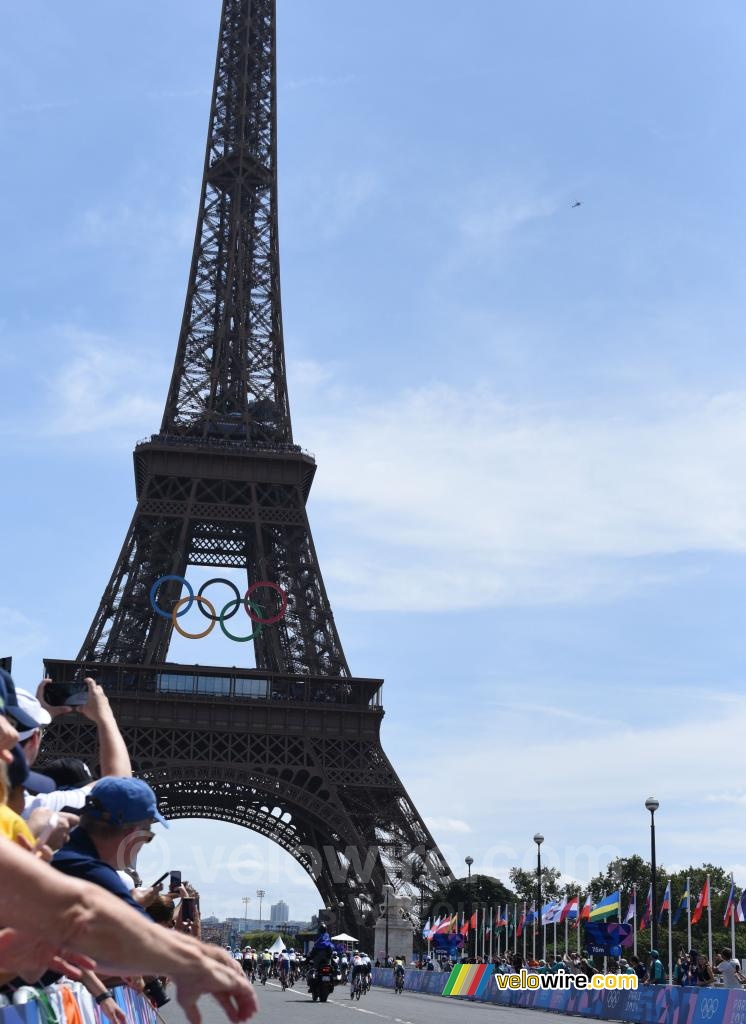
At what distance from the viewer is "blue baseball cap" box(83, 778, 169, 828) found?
4949mm

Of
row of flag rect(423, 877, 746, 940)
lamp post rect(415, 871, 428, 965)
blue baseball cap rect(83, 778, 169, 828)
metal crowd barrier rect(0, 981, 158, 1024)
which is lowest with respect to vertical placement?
metal crowd barrier rect(0, 981, 158, 1024)

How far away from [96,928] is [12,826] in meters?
1.32

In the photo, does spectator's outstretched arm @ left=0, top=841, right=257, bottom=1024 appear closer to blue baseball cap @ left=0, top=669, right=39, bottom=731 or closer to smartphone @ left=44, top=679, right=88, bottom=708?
blue baseball cap @ left=0, top=669, right=39, bottom=731

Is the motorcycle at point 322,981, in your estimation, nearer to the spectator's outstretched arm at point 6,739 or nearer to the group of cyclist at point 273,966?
the group of cyclist at point 273,966

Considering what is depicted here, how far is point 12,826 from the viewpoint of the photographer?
165 inches

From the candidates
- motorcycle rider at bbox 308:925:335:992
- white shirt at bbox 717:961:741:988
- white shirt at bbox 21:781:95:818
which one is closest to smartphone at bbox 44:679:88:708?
white shirt at bbox 21:781:95:818

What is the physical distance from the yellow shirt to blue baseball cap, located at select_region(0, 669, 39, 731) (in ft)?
0.97

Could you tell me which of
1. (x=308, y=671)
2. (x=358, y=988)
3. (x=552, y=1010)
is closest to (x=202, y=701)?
(x=308, y=671)

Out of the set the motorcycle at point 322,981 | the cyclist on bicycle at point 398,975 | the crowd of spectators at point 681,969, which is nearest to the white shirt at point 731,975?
the crowd of spectators at point 681,969

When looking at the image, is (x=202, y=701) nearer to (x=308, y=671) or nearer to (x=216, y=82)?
(x=308, y=671)

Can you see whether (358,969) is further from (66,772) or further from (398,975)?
(66,772)

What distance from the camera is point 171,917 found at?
32.5 feet

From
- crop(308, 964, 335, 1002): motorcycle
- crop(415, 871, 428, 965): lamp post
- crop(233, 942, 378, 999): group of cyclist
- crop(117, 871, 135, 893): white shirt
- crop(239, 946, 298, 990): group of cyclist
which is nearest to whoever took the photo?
crop(117, 871, 135, 893): white shirt

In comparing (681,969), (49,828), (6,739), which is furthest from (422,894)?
(6,739)
